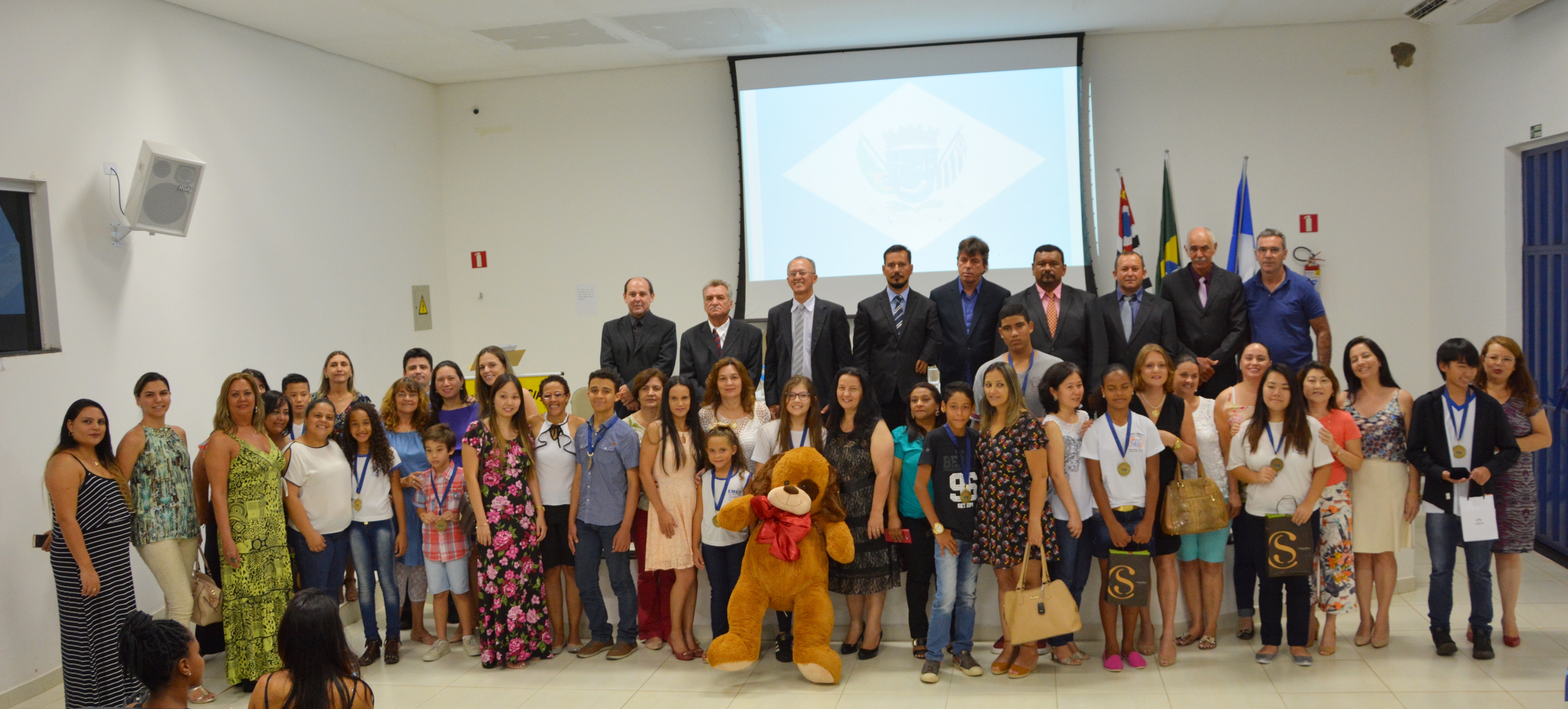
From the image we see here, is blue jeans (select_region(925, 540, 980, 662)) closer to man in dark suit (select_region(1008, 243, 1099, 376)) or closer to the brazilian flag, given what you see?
man in dark suit (select_region(1008, 243, 1099, 376))

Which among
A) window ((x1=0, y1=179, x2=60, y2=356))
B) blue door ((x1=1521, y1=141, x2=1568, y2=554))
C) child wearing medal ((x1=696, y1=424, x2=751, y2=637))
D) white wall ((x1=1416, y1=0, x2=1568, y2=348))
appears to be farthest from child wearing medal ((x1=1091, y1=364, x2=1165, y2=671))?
window ((x1=0, y1=179, x2=60, y2=356))

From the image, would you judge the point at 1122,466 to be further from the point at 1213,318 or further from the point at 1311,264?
the point at 1311,264

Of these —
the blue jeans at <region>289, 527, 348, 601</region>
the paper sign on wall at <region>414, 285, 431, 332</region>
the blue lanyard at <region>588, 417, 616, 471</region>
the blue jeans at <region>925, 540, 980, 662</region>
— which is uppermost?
the paper sign on wall at <region>414, 285, 431, 332</region>

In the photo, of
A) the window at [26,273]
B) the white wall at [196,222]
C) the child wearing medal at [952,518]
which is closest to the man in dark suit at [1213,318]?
the child wearing medal at [952,518]

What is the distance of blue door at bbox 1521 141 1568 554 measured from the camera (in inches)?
228

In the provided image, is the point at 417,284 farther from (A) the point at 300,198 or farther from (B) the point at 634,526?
(B) the point at 634,526

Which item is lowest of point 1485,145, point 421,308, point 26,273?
point 421,308

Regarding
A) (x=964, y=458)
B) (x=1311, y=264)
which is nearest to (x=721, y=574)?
(x=964, y=458)

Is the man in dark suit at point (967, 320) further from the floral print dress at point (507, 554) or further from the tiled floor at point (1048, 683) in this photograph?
the floral print dress at point (507, 554)

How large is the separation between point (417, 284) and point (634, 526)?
14.2 feet

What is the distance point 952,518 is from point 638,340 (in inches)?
90.8

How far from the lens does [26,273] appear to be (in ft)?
16.1

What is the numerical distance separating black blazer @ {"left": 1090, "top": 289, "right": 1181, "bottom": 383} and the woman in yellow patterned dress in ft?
13.3

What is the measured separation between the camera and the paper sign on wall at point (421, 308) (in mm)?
8312
